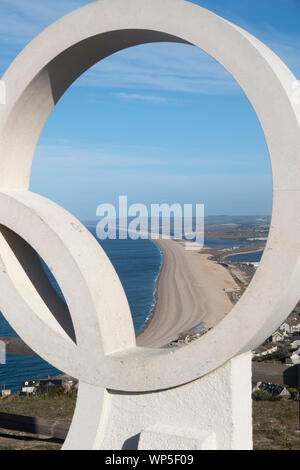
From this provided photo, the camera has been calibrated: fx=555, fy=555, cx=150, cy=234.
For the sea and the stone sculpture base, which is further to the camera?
the sea

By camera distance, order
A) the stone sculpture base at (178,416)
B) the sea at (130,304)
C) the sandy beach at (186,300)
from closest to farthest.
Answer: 1. the stone sculpture base at (178,416)
2. the sea at (130,304)
3. the sandy beach at (186,300)

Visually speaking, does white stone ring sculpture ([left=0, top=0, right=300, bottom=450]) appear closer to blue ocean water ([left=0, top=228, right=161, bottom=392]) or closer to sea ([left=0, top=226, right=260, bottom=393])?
sea ([left=0, top=226, right=260, bottom=393])

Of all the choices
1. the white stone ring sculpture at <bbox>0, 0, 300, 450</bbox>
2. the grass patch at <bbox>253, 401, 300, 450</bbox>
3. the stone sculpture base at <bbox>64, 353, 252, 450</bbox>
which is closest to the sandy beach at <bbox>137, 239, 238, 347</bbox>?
the grass patch at <bbox>253, 401, 300, 450</bbox>

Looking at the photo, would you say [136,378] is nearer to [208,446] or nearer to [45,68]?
[208,446]

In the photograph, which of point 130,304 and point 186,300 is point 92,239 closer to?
point 130,304

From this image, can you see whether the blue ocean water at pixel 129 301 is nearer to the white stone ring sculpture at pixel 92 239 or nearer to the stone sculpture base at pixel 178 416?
the white stone ring sculpture at pixel 92 239

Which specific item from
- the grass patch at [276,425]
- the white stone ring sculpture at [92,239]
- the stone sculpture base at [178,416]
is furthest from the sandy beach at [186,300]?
the stone sculpture base at [178,416]
